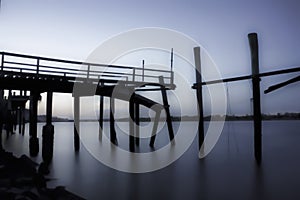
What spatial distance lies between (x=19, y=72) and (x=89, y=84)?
2.68 metres

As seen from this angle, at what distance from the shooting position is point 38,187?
23.0 feet

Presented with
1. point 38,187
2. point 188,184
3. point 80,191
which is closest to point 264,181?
point 188,184

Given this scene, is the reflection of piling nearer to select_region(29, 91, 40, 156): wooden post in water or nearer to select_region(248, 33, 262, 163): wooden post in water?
select_region(29, 91, 40, 156): wooden post in water

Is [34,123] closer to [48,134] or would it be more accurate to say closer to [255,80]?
[48,134]

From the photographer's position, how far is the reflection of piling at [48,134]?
459 inches

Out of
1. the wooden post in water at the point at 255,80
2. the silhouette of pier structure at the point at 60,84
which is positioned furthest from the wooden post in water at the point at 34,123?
the wooden post in water at the point at 255,80

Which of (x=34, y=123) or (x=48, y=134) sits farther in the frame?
(x=34, y=123)

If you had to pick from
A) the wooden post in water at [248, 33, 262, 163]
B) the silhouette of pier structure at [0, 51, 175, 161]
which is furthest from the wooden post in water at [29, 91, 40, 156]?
the wooden post in water at [248, 33, 262, 163]

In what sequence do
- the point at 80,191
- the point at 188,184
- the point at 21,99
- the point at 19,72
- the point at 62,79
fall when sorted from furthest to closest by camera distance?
the point at 21,99 < the point at 62,79 < the point at 19,72 < the point at 188,184 < the point at 80,191

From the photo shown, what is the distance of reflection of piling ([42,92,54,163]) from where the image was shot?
1165 cm

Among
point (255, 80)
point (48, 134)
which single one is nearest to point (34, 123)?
point (48, 134)

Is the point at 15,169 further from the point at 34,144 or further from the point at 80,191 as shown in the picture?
the point at 34,144

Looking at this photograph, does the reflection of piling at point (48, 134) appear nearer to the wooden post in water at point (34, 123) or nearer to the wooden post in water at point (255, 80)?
the wooden post in water at point (34, 123)

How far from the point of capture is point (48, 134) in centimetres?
1162
